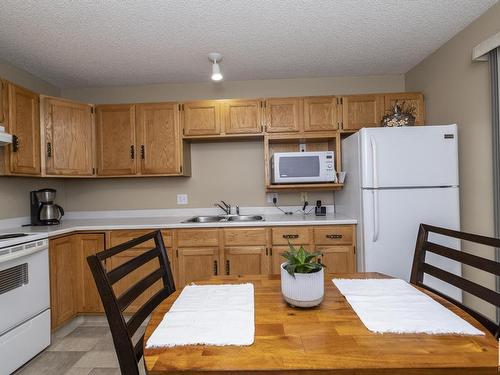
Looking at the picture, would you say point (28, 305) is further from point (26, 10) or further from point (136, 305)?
point (26, 10)

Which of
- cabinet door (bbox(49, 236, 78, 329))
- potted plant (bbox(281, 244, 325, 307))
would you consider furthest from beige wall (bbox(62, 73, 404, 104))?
potted plant (bbox(281, 244, 325, 307))

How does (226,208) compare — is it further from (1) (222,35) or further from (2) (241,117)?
(1) (222,35)

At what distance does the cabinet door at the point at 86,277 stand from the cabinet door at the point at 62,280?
4 centimetres

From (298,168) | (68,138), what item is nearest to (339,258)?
(298,168)

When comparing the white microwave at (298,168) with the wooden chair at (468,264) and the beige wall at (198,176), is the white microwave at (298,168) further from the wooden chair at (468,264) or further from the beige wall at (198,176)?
the wooden chair at (468,264)

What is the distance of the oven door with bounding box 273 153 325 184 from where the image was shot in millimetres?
2721

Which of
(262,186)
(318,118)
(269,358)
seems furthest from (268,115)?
(269,358)

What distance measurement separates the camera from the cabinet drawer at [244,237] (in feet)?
8.23

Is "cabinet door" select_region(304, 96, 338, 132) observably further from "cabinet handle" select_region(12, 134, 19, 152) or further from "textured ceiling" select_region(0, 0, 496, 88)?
"cabinet handle" select_region(12, 134, 19, 152)

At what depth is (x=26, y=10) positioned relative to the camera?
5.96ft

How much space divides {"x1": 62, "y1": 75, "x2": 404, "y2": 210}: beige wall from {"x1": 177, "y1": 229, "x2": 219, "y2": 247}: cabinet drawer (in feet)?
2.20

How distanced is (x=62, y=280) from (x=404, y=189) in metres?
2.95

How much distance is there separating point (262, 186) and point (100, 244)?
5.62 feet

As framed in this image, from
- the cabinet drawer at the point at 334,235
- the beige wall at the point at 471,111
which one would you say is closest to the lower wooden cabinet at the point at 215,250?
the cabinet drawer at the point at 334,235
